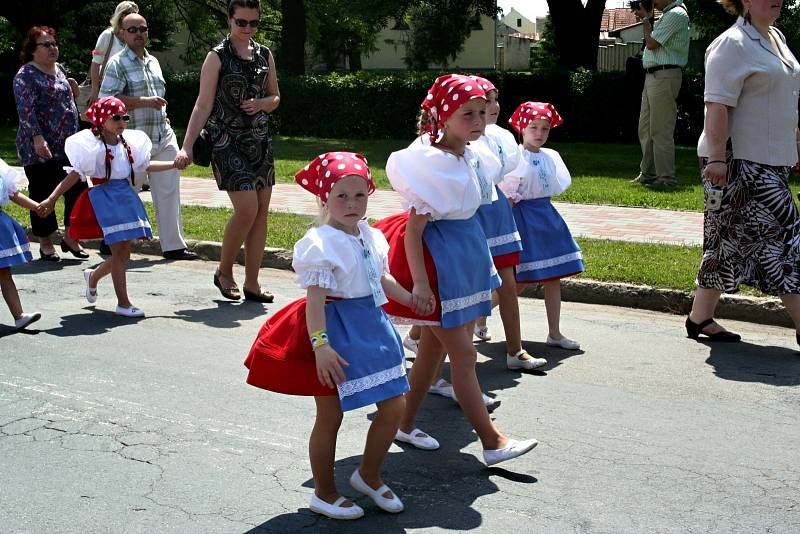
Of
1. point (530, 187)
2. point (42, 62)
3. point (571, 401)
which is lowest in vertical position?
point (571, 401)

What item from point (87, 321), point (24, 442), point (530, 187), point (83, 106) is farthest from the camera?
point (83, 106)

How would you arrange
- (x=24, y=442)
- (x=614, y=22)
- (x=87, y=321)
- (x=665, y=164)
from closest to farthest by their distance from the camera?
1. (x=24, y=442)
2. (x=87, y=321)
3. (x=665, y=164)
4. (x=614, y=22)

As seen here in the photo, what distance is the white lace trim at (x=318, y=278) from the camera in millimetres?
4145

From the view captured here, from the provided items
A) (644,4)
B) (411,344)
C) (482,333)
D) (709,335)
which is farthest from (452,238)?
(644,4)

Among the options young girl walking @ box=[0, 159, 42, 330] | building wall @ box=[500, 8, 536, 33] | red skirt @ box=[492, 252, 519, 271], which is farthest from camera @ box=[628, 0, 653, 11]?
building wall @ box=[500, 8, 536, 33]

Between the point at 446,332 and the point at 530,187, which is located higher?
the point at 530,187

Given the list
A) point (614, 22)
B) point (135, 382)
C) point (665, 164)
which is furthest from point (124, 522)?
point (614, 22)

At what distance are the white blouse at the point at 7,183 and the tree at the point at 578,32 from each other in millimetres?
17828

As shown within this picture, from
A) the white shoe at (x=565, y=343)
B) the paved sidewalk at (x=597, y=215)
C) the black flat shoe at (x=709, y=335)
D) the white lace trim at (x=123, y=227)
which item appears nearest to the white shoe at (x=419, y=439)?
the white shoe at (x=565, y=343)

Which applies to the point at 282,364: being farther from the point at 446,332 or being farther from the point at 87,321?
the point at 87,321

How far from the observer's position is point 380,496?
4.39 meters

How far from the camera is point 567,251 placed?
22.7 ft

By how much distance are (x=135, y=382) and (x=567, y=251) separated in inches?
108

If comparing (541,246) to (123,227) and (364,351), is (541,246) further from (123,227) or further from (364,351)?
(123,227)
